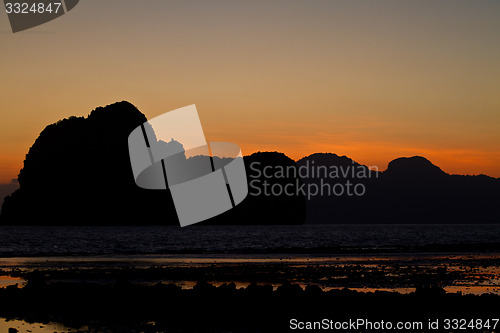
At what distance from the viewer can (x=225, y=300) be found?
23.1 m

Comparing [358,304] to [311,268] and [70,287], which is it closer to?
[70,287]

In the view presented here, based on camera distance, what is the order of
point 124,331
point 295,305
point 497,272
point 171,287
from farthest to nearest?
1. point 497,272
2. point 171,287
3. point 295,305
4. point 124,331

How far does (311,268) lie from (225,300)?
60.9 feet

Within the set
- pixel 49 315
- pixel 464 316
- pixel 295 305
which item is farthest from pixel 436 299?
pixel 49 315

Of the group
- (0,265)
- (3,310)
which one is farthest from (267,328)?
(0,265)

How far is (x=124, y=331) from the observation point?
1833 centimetres

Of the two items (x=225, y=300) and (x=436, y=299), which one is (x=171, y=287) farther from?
(x=436, y=299)

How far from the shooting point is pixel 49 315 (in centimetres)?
2131

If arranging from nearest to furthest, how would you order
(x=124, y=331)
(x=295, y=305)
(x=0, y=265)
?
(x=124, y=331) < (x=295, y=305) < (x=0, y=265)

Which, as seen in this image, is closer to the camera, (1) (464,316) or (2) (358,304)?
(1) (464,316)

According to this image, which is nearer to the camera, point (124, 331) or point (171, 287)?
point (124, 331)

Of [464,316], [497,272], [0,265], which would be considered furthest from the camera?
[0,265]

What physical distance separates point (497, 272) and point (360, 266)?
926cm

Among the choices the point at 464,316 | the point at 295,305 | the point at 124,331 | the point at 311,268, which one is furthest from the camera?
the point at 311,268
